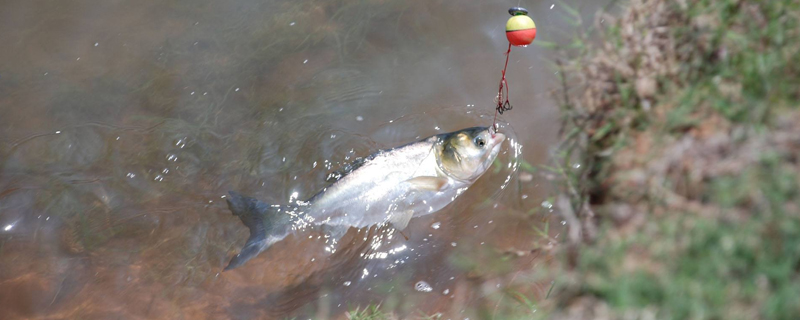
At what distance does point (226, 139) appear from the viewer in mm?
4930

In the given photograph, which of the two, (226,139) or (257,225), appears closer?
(257,225)

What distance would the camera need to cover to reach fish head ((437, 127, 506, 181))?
3.83 m

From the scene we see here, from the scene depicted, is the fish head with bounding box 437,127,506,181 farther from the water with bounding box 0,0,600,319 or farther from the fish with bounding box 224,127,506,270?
the water with bounding box 0,0,600,319

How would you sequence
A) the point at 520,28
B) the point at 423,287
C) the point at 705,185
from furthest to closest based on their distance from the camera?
the point at 423,287
the point at 520,28
the point at 705,185

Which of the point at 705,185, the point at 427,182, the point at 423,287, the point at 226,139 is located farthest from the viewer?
the point at 226,139

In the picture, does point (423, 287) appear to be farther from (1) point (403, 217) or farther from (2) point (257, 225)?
(2) point (257, 225)

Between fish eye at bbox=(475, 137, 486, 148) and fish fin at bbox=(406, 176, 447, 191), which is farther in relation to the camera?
fish fin at bbox=(406, 176, 447, 191)

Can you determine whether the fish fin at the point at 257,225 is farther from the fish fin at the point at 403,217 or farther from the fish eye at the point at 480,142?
the fish eye at the point at 480,142

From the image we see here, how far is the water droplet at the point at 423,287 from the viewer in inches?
149

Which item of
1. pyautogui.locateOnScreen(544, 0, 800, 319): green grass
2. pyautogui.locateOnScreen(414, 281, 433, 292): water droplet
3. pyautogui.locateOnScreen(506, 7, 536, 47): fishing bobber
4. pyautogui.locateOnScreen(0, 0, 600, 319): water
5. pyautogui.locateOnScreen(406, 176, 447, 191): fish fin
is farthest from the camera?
pyautogui.locateOnScreen(0, 0, 600, 319): water

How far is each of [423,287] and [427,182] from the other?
2.34 feet

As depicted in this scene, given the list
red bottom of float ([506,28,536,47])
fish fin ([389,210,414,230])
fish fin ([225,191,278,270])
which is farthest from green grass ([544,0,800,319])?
fish fin ([225,191,278,270])

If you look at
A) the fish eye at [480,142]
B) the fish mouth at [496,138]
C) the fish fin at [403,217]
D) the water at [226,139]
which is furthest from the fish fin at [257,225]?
the fish mouth at [496,138]

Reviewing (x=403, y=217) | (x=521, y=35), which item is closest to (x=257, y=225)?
(x=403, y=217)
